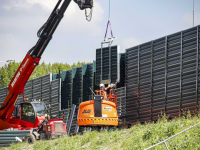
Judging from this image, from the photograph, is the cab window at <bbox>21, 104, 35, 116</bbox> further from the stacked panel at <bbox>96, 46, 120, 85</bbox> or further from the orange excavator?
the stacked panel at <bbox>96, 46, 120, 85</bbox>

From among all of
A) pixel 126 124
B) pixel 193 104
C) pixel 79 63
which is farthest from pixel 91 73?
pixel 79 63

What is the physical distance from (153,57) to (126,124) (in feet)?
15.5

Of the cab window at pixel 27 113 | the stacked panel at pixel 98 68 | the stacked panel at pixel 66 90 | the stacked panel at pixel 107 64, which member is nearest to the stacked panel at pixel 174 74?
the stacked panel at pixel 107 64

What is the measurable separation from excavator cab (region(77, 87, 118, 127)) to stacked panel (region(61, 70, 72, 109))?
988 centimetres

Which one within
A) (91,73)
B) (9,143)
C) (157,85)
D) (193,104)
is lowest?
(9,143)

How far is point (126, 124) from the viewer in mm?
21781

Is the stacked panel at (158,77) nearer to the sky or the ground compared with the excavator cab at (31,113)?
nearer to the sky

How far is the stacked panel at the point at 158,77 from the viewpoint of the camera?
19469mm

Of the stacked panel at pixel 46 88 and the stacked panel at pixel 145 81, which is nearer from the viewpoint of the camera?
the stacked panel at pixel 145 81

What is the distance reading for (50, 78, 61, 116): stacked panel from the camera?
2780 cm

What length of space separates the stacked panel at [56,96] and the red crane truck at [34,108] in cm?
674

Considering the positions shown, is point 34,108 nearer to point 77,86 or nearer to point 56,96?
point 77,86

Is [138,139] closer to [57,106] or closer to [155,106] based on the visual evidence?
[155,106]

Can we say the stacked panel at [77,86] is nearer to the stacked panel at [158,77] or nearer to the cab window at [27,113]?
the cab window at [27,113]
